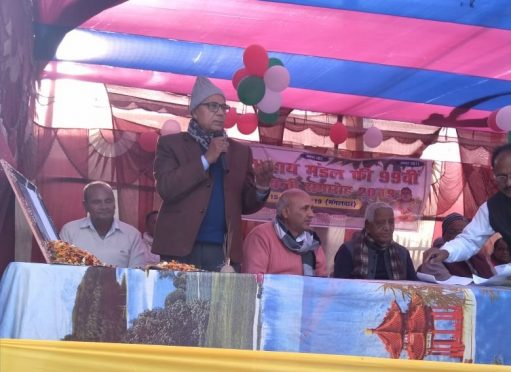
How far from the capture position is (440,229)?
744 cm

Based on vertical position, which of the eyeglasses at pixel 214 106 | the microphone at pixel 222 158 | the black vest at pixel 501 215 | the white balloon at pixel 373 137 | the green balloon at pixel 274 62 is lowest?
the black vest at pixel 501 215

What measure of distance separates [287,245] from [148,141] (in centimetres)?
294

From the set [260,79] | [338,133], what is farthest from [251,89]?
[338,133]

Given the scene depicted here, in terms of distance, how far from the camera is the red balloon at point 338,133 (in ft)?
23.0

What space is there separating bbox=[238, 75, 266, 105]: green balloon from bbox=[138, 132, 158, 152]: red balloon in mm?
1448

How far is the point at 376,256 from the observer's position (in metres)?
5.02

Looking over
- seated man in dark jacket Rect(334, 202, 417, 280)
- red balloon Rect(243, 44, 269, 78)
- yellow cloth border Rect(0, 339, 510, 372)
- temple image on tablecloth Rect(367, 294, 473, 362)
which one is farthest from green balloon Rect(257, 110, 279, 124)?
yellow cloth border Rect(0, 339, 510, 372)

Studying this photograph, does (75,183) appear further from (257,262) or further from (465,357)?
(465,357)

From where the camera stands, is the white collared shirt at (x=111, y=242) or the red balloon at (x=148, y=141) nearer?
the white collared shirt at (x=111, y=242)

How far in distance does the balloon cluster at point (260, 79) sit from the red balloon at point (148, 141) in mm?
1258

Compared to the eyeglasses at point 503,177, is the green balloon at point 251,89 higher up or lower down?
higher up

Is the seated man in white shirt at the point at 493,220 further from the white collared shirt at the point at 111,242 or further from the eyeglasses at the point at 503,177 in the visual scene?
the white collared shirt at the point at 111,242

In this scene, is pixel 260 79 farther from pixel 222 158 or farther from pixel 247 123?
pixel 222 158

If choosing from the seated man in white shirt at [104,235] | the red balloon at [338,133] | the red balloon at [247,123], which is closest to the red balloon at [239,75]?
the red balloon at [247,123]
